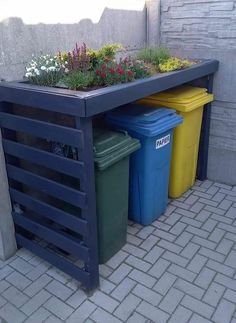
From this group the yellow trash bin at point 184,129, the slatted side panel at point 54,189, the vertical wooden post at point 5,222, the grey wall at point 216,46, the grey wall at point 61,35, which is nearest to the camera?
the slatted side panel at point 54,189

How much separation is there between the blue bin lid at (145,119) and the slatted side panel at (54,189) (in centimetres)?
56

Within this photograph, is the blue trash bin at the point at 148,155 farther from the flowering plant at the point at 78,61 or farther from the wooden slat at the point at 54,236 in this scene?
the wooden slat at the point at 54,236

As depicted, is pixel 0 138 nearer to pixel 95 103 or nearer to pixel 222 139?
pixel 95 103

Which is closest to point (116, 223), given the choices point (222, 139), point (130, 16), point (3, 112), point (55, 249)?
point (55, 249)

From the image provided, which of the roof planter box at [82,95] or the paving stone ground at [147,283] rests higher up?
the roof planter box at [82,95]

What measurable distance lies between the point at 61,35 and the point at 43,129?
114cm

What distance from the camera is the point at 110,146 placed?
2.49m

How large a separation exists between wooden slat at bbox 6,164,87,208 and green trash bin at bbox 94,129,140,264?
253mm

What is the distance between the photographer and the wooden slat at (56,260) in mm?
2494

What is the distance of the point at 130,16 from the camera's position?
3.78 metres

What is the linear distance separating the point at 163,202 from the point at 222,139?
46.4 inches

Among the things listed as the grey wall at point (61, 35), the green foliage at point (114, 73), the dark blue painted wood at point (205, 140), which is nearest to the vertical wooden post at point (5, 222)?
the grey wall at point (61, 35)

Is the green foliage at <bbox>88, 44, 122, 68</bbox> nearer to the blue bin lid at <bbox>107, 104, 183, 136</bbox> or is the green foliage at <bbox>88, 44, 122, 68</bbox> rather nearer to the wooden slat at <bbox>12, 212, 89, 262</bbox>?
the blue bin lid at <bbox>107, 104, 183, 136</bbox>

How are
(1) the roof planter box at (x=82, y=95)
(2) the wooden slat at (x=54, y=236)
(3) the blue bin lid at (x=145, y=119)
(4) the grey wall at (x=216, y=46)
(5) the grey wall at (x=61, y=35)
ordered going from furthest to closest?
(4) the grey wall at (x=216, y=46), (3) the blue bin lid at (x=145, y=119), (5) the grey wall at (x=61, y=35), (2) the wooden slat at (x=54, y=236), (1) the roof planter box at (x=82, y=95)
